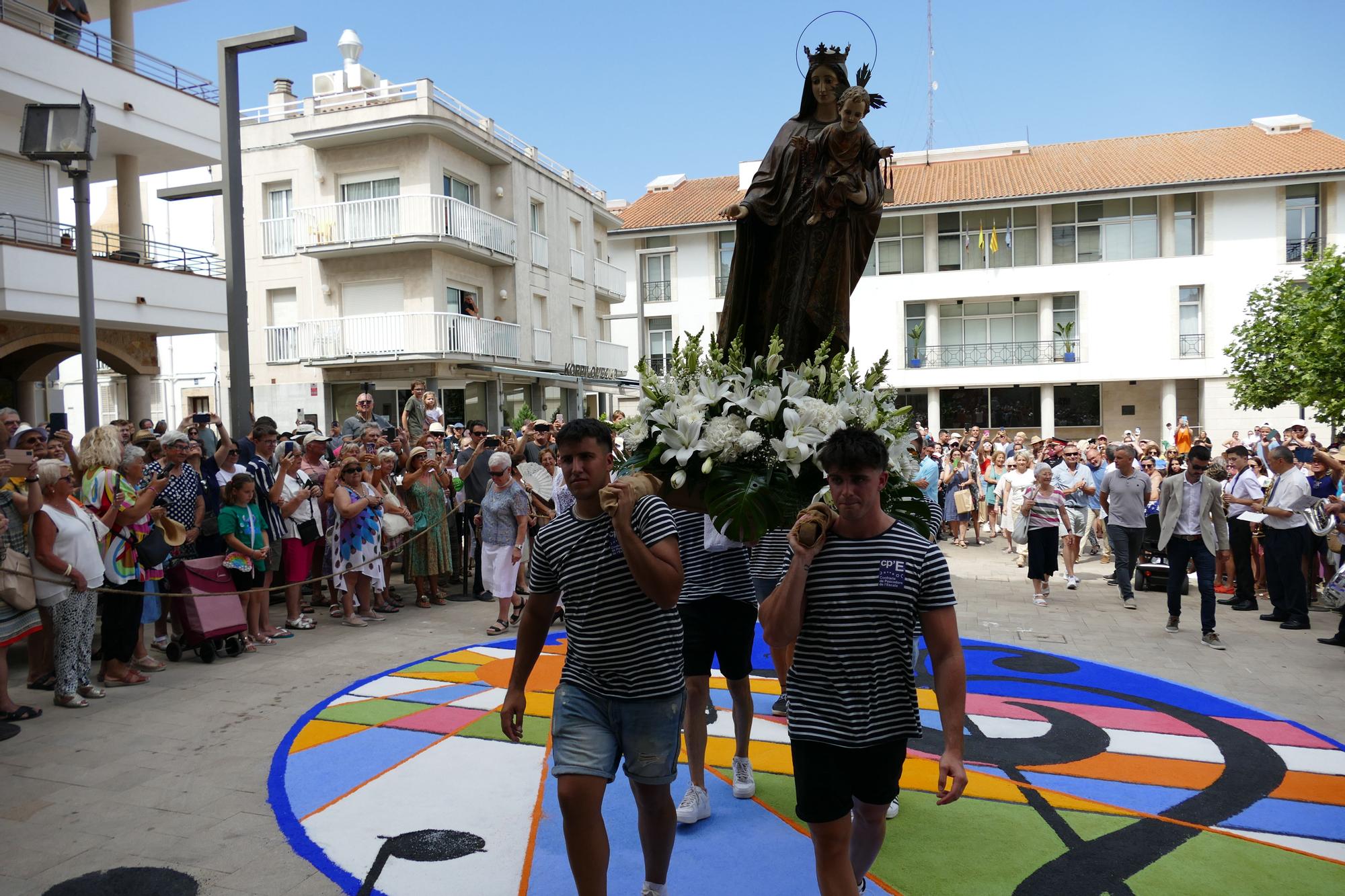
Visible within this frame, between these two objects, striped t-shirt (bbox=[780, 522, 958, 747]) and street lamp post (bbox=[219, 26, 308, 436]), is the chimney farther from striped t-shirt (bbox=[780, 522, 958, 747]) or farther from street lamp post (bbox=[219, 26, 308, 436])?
striped t-shirt (bbox=[780, 522, 958, 747])

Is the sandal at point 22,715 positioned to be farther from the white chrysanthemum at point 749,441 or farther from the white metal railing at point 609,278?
the white metal railing at point 609,278

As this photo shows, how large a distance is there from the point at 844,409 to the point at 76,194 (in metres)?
9.02

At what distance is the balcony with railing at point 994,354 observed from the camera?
3425 cm

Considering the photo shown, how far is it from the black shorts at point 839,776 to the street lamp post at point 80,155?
8.10 metres

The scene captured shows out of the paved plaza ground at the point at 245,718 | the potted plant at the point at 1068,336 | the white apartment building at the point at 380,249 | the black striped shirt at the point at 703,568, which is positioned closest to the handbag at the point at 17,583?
the paved plaza ground at the point at 245,718

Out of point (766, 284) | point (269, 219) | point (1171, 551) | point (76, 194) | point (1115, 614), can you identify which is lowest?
point (1115, 614)

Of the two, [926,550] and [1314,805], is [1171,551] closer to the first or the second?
[1314,805]

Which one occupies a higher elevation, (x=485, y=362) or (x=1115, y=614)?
(x=485, y=362)

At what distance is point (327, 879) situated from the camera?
428cm

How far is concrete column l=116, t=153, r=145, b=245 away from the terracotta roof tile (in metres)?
21.4

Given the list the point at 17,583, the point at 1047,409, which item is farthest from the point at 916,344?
the point at 17,583

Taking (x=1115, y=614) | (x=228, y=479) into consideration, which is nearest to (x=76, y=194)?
(x=228, y=479)

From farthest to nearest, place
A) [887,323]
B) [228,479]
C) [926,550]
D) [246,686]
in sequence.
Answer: [887,323] → [228,479] → [246,686] → [926,550]

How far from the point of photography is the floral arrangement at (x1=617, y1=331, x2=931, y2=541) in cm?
362
